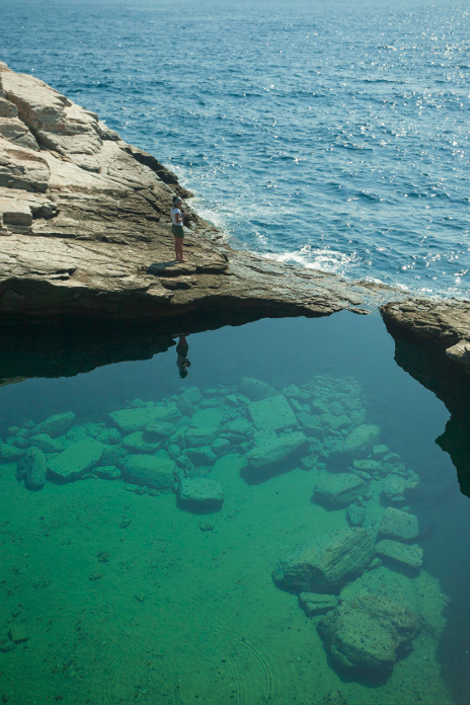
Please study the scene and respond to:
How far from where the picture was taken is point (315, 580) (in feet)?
35.9

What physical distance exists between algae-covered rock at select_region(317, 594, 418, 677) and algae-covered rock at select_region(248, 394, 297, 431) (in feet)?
16.0

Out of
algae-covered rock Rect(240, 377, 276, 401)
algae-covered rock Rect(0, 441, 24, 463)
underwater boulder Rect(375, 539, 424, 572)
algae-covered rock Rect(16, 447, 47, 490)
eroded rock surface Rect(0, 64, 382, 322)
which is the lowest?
underwater boulder Rect(375, 539, 424, 572)

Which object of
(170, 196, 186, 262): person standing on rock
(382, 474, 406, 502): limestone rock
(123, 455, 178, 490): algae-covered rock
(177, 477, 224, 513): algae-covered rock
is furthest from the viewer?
(170, 196, 186, 262): person standing on rock

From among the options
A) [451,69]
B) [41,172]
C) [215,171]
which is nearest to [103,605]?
[41,172]

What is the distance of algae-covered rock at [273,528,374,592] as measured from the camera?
35.8ft

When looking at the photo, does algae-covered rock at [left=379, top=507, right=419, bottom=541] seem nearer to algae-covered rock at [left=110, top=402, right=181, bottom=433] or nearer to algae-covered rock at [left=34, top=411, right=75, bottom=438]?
algae-covered rock at [left=110, top=402, right=181, bottom=433]

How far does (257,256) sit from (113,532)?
12598 millimetres

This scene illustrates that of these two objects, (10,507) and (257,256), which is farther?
(257,256)

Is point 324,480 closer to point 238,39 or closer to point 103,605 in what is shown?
point 103,605

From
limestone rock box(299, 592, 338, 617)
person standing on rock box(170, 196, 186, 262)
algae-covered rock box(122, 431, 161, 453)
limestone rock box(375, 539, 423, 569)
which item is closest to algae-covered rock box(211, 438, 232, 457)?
algae-covered rock box(122, 431, 161, 453)

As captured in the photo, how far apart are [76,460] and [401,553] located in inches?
305

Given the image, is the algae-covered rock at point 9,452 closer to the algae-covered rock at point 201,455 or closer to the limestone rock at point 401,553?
the algae-covered rock at point 201,455

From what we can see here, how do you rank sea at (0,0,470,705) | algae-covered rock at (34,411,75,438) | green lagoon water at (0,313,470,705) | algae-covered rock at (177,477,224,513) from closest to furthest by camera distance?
green lagoon water at (0,313,470,705)
sea at (0,0,470,705)
algae-covered rock at (177,477,224,513)
algae-covered rock at (34,411,75,438)

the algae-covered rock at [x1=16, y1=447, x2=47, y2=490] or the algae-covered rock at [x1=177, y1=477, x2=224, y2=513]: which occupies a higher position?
the algae-covered rock at [x1=16, y1=447, x2=47, y2=490]
